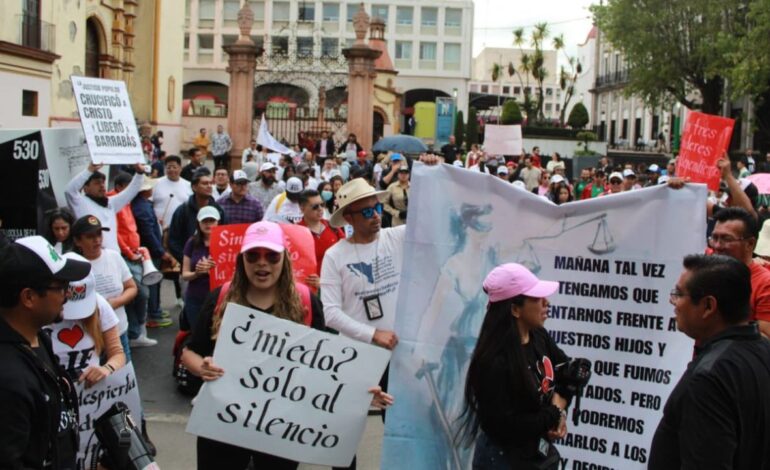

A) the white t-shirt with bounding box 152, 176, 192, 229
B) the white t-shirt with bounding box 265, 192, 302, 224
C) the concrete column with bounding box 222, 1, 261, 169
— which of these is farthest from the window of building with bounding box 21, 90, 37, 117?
the white t-shirt with bounding box 265, 192, 302, 224

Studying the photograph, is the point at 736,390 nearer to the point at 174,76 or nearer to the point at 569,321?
the point at 569,321

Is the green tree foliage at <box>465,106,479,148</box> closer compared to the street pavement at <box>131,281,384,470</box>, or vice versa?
the street pavement at <box>131,281,384,470</box>

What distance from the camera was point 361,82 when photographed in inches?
1253

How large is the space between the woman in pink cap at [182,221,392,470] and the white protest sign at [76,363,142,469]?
710 millimetres

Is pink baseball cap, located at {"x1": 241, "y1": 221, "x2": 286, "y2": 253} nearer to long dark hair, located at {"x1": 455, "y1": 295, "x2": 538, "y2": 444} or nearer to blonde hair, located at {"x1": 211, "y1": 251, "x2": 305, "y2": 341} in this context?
blonde hair, located at {"x1": 211, "y1": 251, "x2": 305, "y2": 341}

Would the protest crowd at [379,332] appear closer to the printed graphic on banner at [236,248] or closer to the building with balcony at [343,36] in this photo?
the printed graphic on banner at [236,248]

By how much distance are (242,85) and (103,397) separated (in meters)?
26.9

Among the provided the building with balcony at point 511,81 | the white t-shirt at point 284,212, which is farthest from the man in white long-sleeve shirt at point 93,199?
the building with balcony at point 511,81

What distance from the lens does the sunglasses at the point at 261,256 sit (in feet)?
14.6

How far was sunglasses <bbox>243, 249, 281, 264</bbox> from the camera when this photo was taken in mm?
4441

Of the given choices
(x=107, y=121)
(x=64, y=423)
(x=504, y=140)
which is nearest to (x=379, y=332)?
(x=64, y=423)

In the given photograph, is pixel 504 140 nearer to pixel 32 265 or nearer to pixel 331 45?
pixel 32 265

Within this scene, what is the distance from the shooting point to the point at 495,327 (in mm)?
4109

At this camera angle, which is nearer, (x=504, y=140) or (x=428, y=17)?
(x=504, y=140)
